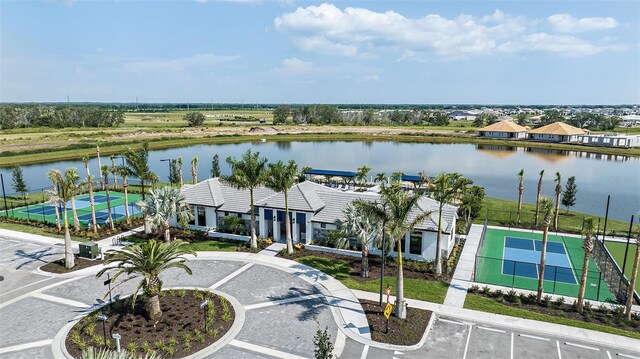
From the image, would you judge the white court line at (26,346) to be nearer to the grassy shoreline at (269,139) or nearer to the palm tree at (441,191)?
the palm tree at (441,191)

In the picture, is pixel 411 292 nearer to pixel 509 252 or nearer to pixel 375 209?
pixel 375 209

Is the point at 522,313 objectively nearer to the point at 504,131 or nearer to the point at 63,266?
the point at 63,266

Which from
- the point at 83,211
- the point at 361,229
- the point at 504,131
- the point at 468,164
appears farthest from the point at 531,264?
the point at 504,131

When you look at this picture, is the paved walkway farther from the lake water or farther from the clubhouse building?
the lake water

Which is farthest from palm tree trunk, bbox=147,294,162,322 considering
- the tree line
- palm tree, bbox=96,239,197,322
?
the tree line

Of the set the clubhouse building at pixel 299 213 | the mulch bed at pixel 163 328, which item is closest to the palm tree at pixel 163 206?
the clubhouse building at pixel 299 213

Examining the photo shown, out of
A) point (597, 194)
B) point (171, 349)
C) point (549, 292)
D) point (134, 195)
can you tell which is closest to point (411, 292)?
point (549, 292)
